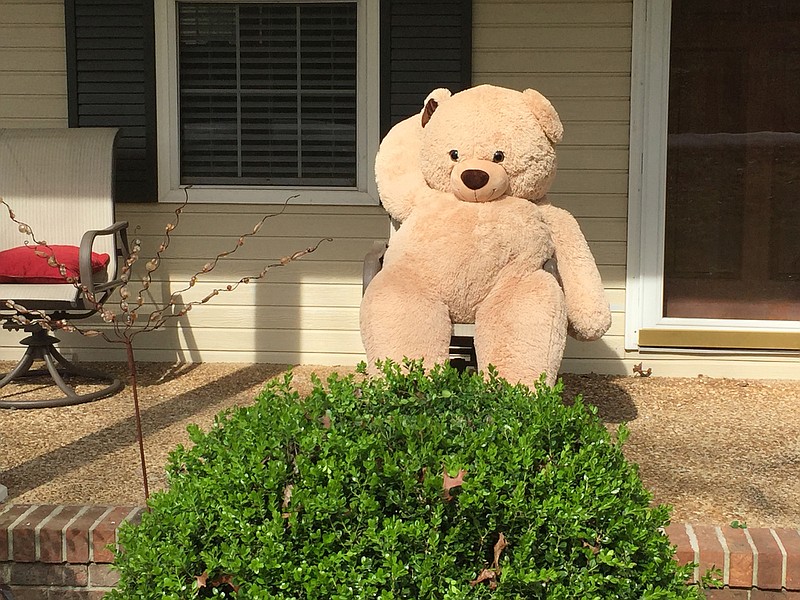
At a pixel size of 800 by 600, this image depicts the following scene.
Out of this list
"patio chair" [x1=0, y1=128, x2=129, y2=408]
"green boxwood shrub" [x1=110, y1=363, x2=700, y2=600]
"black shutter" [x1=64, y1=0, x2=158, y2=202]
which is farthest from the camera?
"black shutter" [x1=64, y1=0, x2=158, y2=202]

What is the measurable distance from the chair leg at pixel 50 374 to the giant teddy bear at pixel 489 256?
1742mm

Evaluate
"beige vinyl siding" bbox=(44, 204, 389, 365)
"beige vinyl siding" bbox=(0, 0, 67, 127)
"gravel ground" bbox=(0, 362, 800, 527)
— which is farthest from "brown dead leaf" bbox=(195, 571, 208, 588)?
"beige vinyl siding" bbox=(0, 0, 67, 127)

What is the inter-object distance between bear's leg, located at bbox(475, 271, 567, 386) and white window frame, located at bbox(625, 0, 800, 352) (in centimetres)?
182

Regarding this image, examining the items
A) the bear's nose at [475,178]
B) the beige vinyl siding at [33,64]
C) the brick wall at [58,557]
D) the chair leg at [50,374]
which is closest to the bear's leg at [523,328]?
the bear's nose at [475,178]

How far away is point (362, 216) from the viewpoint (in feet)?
17.3

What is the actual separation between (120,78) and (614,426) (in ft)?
10.1

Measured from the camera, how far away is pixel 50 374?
15.5ft

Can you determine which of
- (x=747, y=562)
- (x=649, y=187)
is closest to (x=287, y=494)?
(x=747, y=562)

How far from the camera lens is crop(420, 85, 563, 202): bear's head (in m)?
3.51

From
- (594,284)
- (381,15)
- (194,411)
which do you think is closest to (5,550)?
(194,411)

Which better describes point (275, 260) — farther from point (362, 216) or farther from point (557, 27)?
point (557, 27)

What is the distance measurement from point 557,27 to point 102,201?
8.06 ft

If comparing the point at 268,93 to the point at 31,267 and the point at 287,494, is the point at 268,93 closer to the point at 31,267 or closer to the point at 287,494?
the point at 31,267

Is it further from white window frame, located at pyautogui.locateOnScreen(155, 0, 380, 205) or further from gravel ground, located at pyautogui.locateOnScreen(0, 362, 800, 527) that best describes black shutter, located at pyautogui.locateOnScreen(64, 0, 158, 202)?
gravel ground, located at pyautogui.locateOnScreen(0, 362, 800, 527)
